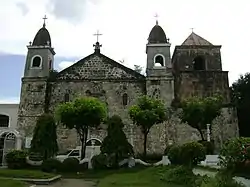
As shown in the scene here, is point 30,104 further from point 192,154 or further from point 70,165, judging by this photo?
point 192,154

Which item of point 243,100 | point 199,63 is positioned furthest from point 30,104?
point 243,100

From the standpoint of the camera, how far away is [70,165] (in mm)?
24219

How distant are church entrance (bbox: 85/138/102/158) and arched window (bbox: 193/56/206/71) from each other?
1179cm

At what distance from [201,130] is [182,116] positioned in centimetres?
205

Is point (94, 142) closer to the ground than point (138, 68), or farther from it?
closer to the ground

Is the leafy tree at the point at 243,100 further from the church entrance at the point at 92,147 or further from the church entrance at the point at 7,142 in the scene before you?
the church entrance at the point at 7,142

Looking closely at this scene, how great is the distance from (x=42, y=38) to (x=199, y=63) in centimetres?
1525

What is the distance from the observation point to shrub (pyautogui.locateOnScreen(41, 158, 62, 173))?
923 inches

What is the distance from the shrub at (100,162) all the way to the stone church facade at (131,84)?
6.24 meters

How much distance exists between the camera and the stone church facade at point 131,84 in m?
31.3

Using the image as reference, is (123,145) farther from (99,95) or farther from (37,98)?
(37,98)

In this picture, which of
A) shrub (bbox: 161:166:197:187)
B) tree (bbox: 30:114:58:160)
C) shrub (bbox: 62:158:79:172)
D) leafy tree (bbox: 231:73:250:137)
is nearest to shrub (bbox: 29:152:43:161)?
tree (bbox: 30:114:58:160)

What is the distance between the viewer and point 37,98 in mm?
32094

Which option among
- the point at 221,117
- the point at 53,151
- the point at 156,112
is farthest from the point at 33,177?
the point at 221,117
